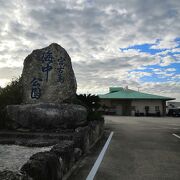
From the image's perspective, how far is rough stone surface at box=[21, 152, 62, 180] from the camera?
455 cm

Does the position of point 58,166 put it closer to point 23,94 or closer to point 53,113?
point 53,113

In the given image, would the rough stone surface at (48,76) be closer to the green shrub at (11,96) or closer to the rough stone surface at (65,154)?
the green shrub at (11,96)

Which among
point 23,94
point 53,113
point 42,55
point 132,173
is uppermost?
point 42,55

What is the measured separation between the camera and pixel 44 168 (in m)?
4.82

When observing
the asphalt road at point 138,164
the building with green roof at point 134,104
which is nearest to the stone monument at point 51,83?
the asphalt road at point 138,164

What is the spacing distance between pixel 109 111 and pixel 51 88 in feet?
133

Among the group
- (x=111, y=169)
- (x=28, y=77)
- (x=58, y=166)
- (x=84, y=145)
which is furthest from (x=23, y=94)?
(x=58, y=166)

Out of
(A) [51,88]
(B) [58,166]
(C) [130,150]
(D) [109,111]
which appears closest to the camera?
(B) [58,166]

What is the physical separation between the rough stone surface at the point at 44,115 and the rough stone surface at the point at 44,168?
733 centimetres

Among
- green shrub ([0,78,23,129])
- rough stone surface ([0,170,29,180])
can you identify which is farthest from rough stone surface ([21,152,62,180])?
green shrub ([0,78,23,129])

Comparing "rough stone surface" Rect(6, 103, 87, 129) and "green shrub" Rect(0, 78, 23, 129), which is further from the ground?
"green shrub" Rect(0, 78, 23, 129)

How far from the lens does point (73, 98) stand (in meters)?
15.3

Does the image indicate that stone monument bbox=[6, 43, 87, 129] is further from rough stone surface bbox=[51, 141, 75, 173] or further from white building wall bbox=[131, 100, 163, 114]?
white building wall bbox=[131, 100, 163, 114]

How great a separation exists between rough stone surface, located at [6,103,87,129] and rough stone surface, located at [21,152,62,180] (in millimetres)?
7335
